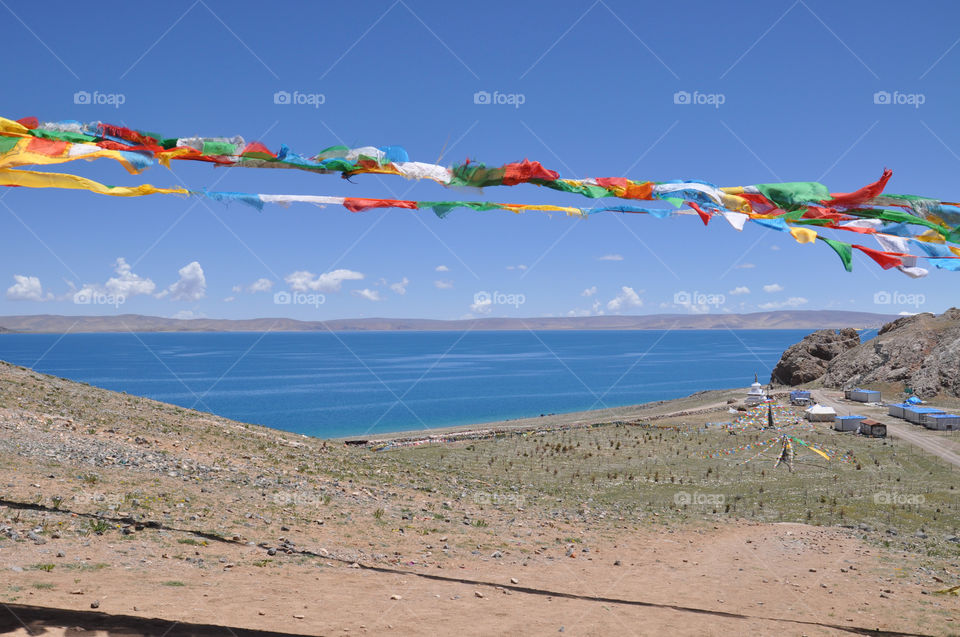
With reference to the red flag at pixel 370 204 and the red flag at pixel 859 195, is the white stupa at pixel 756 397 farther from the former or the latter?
the red flag at pixel 370 204

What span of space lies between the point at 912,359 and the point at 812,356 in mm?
16489

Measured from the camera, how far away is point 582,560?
476 inches

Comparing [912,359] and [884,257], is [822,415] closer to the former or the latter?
[912,359]

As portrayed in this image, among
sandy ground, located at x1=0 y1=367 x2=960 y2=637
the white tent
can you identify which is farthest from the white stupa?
sandy ground, located at x1=0 y1=367 x2=960 y2=637

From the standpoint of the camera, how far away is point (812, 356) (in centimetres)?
7812

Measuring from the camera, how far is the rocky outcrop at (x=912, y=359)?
179 feet

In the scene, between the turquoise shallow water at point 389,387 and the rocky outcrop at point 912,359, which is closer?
the rocky outcrop at point 912,359

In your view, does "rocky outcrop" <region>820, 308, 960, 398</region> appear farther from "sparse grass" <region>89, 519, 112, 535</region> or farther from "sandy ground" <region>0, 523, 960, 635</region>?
"sparse grass" <region>89, 519, 112, 535</region>

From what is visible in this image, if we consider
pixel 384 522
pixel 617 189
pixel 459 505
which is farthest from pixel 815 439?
pixel 617 189

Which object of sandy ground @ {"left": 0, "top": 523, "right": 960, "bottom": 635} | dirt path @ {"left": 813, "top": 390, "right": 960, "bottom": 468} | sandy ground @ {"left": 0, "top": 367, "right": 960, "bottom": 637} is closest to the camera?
sandy ground @ {"left": 0, "top": 523, "right": 960, "bottom": 635}

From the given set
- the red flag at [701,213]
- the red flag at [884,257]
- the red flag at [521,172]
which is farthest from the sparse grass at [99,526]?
the red flag at [884,257]

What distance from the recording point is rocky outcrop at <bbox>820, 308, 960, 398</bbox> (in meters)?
54.6

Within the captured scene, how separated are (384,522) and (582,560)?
14.3 ft

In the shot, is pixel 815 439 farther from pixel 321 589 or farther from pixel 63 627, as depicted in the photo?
pixel 63 627
